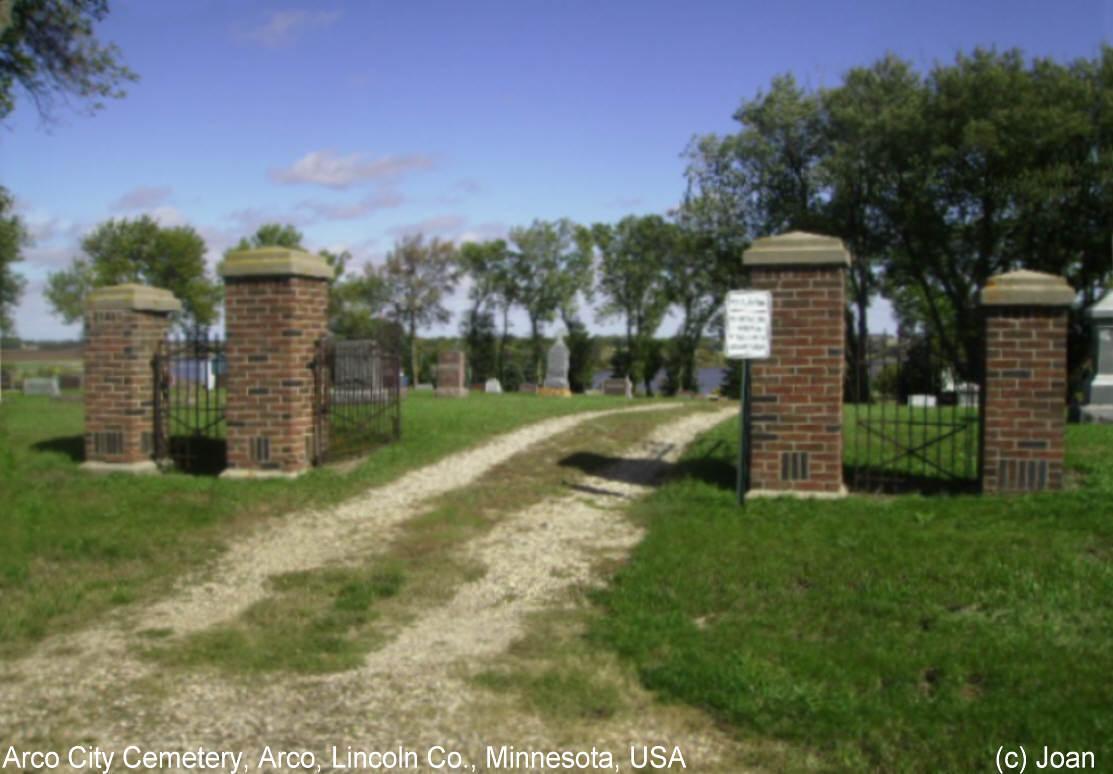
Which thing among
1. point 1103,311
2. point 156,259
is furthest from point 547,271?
point 1103,311

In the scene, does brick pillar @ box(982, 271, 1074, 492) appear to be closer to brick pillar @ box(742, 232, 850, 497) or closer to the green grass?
the green grass

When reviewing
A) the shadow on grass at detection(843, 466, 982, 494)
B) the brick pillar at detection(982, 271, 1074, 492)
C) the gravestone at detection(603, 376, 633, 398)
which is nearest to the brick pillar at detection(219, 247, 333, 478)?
the shadow on grass at detection(843, 466, 982, 494)

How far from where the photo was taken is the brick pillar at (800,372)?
8.94m

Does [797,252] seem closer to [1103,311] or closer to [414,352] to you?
[1103,311]

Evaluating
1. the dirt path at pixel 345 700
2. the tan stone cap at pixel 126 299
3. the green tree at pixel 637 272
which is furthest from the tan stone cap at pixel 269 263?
the green tree at pixel 637 272

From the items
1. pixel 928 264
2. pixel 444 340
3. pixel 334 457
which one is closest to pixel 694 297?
pixel 444 340

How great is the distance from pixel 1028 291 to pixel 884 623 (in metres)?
4.24

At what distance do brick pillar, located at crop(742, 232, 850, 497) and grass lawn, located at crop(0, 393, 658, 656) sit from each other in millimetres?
3968

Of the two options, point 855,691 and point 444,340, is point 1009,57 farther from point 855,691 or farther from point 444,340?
point 444,340

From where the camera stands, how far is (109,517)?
8.72 metres

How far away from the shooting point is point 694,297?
55.2 meters

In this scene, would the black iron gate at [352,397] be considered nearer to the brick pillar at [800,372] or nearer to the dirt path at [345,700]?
the dirt path at [345,700]

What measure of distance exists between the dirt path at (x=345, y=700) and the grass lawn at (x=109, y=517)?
44 cm

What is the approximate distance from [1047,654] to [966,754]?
132 cm
